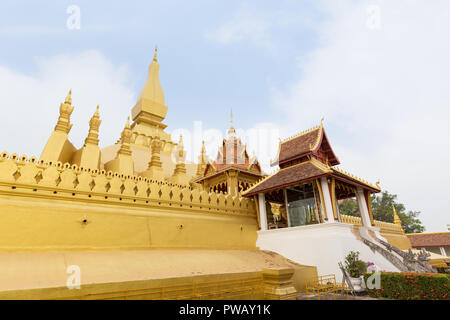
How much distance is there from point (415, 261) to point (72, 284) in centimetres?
1358

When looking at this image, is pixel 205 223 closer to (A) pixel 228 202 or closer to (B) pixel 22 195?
(A) pixel 228 202

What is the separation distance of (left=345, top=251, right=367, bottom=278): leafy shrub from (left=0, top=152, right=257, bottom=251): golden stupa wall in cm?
488

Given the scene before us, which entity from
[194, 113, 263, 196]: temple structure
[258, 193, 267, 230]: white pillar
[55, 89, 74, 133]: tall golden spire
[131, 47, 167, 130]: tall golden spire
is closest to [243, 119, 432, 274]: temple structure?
[258, 193, 267, 230]: white pillar

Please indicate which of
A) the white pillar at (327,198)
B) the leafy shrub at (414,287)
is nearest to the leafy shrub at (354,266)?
the leafy shrub at (414,287)

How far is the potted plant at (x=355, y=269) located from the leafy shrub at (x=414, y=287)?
0.45 metres

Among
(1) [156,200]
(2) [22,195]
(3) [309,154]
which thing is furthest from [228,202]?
(2) [22,195]

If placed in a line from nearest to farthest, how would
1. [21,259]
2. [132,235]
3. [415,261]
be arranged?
[21,259] < [132,235] < [415,261]

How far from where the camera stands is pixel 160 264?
24.7 feet

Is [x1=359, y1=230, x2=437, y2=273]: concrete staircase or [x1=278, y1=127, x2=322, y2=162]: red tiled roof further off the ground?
[x1=278, y1=127, x2=322, y2=162]: red tiled roof

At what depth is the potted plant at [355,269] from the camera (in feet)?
28.1

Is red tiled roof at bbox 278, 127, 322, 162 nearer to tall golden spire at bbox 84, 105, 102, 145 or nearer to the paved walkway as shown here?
the paved walkway

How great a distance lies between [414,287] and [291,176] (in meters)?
6.03

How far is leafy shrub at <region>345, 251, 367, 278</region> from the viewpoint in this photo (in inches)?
346

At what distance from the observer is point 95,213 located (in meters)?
8.44
